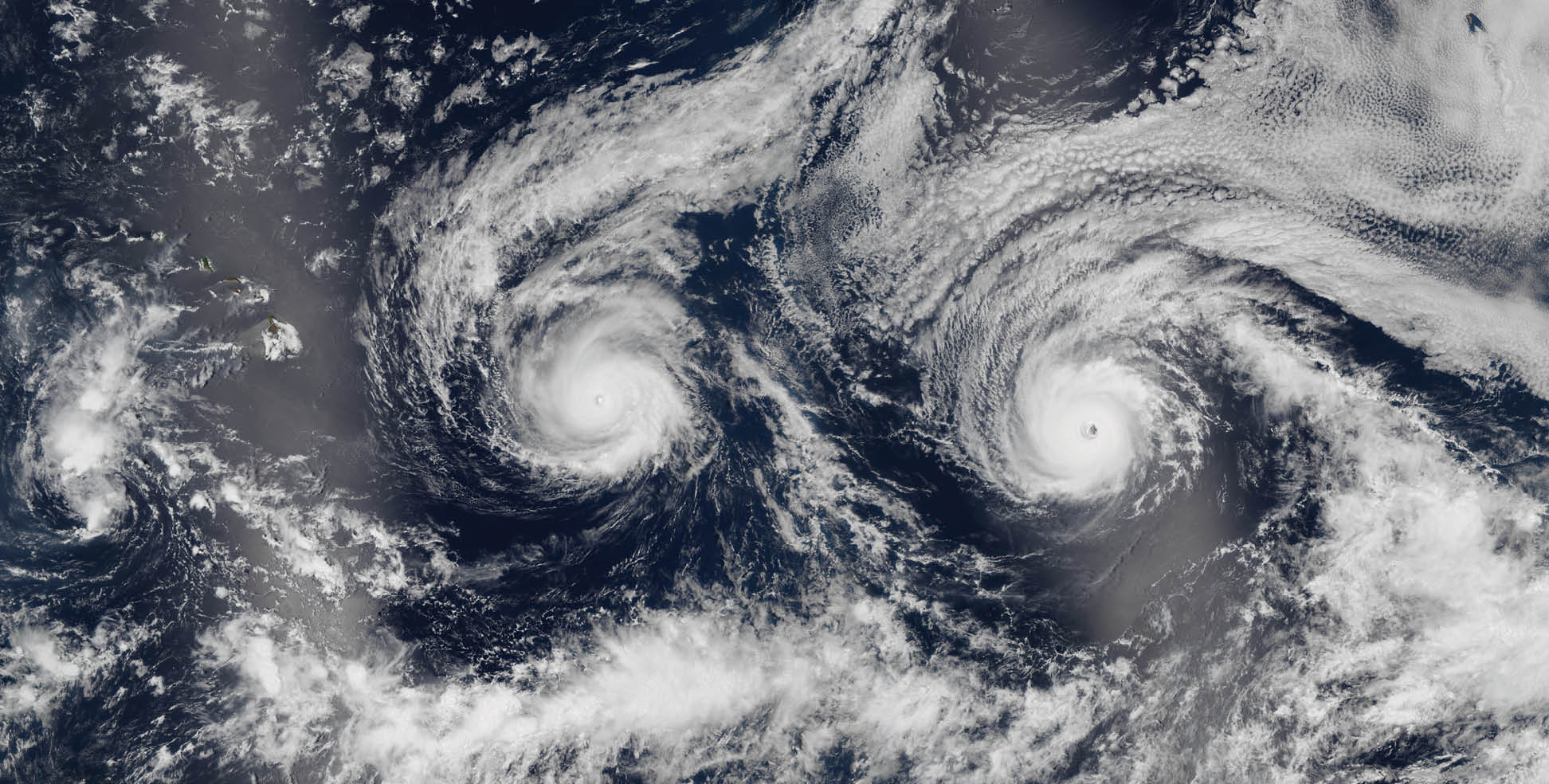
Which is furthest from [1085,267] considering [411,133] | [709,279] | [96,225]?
[96,225]

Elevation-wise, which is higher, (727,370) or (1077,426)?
(727,370)

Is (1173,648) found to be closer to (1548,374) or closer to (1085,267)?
(1085,267)

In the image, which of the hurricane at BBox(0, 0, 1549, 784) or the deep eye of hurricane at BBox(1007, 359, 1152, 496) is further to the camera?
the deep eye of hurricane at BBox(1007, 359, 1152, 496)

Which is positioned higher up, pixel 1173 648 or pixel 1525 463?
pixel 1525 463

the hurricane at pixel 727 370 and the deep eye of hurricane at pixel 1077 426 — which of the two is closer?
the hurricane at pixel 727 370

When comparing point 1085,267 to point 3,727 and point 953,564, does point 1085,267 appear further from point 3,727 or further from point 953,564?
point 3,727

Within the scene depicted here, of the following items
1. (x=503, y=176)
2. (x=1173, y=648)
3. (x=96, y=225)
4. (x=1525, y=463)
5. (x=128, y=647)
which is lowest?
(x=1173, y=648)
